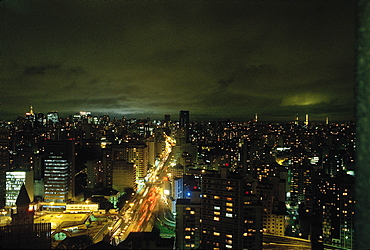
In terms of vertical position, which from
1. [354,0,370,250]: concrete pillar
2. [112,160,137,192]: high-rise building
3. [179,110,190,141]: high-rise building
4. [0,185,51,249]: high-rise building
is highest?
[179,110,190,141]: high-rise building

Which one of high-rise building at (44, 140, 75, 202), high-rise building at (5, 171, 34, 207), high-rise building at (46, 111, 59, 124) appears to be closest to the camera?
high-rise building at (5, 171, 34, 207)

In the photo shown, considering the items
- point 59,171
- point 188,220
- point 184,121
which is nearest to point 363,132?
point 188,220

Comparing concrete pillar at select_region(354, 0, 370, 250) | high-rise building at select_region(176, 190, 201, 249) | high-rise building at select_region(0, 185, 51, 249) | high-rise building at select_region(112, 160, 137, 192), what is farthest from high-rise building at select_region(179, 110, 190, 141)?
concrete pillar at select_region(354, 0, 370, 250)

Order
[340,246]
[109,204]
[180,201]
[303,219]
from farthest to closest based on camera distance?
[109,204]
[303,219]
[340,246]
[180,201]

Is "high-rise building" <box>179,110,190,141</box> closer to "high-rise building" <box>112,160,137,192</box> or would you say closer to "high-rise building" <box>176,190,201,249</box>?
"high-rise building" <box>112,160,137,192</box>

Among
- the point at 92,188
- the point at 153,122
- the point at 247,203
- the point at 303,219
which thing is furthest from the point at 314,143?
the point at 153,122

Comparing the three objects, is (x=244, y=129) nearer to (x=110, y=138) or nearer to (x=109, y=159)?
(x=109, y=159)

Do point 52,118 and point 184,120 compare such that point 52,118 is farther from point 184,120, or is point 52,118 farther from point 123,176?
point 123,176
